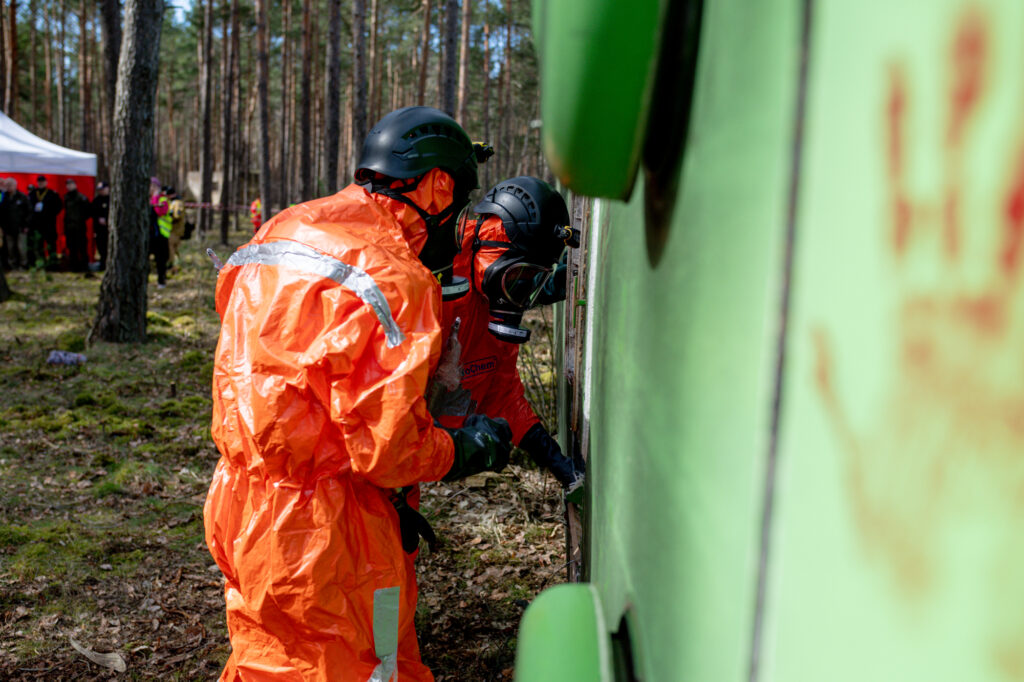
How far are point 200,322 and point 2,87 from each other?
63.3ft

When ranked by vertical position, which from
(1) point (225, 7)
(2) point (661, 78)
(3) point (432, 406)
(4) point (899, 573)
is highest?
(1) point (225, 7)

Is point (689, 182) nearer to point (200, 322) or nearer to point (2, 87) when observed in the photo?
point (200, 322)

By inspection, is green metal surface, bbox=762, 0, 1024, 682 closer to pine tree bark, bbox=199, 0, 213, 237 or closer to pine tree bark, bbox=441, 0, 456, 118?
pine tree bark, bbox=441, 0, 456, 118

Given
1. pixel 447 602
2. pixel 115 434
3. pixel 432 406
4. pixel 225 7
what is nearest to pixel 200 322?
pixel 115 434

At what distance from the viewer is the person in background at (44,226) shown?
1514 centimetres

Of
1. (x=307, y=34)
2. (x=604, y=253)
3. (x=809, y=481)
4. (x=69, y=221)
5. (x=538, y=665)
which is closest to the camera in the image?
(x=809, y=481)

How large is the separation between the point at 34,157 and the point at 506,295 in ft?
42.7

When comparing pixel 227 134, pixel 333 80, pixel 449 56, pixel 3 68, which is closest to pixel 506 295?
pixel 449 56

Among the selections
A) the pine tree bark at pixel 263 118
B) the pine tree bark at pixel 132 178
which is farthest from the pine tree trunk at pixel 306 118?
the pine tree bark at pixel 132 178

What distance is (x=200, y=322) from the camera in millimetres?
10703

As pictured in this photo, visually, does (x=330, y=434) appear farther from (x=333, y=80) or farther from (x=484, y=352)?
(x=333, y=80)

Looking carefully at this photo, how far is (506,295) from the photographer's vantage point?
10.8ft

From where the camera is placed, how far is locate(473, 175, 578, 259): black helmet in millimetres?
3342

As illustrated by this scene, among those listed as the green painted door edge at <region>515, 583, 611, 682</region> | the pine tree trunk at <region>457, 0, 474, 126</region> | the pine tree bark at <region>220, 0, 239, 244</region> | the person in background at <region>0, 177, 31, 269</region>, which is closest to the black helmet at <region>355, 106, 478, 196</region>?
the green painted door edge at <region>515, 583, 611, 682</region>
